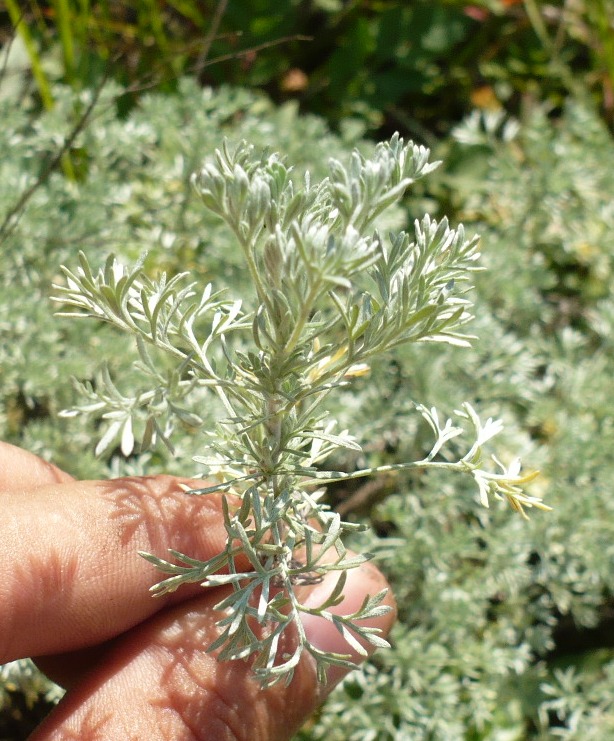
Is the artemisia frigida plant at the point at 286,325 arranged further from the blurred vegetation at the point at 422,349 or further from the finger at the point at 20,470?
the blurred vegetation at the point at 422,349

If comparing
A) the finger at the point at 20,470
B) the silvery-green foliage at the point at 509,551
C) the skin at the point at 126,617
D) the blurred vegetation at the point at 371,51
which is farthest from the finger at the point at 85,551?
the blurred vegetation at the point at 371,51

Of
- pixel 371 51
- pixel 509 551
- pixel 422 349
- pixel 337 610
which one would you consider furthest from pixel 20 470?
pixel 371 51

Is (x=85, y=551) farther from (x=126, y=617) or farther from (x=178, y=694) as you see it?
(x=178, y=694)

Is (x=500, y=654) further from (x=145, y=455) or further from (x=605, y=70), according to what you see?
(x=605, y=70)

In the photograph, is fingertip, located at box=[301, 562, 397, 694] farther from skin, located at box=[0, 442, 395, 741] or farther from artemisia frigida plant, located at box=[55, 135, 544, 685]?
artemisia frigida plant, located at box=[55, 135, 544, 685]

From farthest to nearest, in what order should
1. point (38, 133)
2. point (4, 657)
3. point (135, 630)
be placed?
1. point (38, 133)
2. point (135, 630)
3. point (4, 657)

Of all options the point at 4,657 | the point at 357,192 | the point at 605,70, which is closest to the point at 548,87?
the point at 605,70
